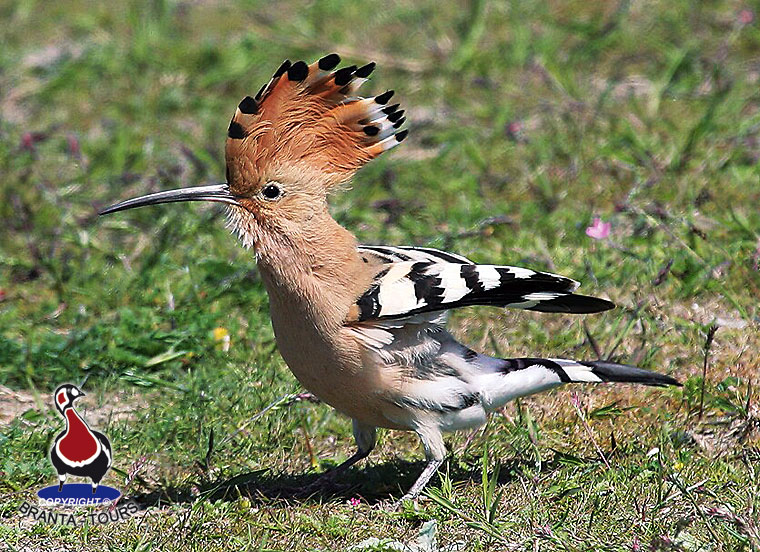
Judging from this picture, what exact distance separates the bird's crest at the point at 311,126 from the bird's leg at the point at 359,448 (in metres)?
0.67

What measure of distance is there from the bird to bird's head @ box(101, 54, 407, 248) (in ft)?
2.15

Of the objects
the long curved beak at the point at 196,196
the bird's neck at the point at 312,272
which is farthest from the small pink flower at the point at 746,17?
the long curved beak at the point at 196,196

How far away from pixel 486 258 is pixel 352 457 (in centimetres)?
127

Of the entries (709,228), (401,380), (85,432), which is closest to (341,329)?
(401,380)

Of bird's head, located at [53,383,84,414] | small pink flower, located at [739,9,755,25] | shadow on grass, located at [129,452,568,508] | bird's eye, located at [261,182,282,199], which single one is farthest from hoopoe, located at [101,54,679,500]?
small pink flower, located at [739,9,755,25]

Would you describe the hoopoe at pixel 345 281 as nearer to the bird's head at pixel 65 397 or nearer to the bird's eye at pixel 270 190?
the bird's eye at pixel 270 190

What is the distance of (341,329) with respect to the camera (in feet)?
9.78

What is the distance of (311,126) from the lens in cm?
305

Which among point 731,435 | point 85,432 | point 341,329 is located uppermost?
point 341,329

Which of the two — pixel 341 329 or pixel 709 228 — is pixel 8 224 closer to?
pixel 341 329

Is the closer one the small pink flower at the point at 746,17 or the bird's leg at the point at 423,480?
the bird's leg at the point at 423,480

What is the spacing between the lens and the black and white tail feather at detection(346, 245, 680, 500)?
118 inches

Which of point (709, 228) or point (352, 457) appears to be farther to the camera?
point (709, 228)

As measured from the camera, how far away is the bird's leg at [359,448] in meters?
3.26
